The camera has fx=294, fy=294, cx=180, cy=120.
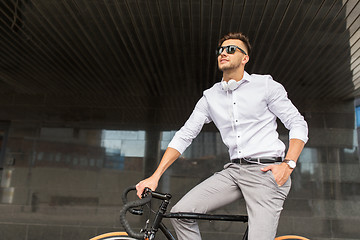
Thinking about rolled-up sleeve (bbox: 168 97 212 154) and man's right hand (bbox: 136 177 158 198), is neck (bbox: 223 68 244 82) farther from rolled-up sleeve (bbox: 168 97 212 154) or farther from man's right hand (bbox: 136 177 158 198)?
man's right hand (bbox: 136 177 158 198)

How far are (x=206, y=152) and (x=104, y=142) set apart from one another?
2297 millimetres

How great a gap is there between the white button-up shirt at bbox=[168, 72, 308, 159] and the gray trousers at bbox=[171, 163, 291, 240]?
13 cm

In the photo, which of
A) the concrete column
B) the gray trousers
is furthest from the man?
the concrete column

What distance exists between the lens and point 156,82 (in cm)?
619

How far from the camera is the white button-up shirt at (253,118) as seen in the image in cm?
171

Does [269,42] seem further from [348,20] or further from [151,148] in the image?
[151,148]

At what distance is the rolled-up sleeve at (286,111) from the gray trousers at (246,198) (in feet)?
0.91

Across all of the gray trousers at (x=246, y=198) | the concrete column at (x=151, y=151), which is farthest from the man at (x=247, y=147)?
the concrete column at (x=151, y=151)

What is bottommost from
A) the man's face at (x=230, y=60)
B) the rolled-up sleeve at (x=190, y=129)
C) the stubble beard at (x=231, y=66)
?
the rolled-up sleeve at (x=190, y=129)

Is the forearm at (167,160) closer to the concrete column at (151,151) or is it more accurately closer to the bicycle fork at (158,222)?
the bicycle fork at (158,222)

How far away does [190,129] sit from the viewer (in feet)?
6.32

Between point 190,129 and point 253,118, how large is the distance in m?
0.41

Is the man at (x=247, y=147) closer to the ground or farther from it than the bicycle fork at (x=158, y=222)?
farther from it

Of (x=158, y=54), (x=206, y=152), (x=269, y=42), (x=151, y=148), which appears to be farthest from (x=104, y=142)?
(x=269, y=42)
